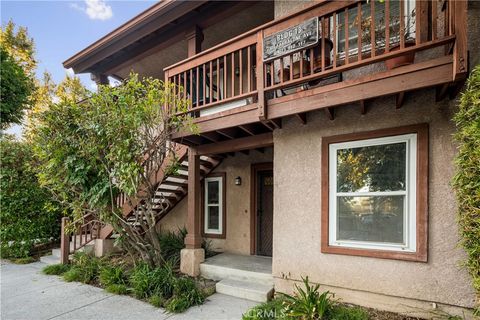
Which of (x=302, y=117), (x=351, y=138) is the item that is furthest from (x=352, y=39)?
(x=351, y=138)

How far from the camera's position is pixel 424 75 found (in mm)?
2850

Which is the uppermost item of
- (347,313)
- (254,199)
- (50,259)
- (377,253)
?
(254,199)

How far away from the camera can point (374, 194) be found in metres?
3.62

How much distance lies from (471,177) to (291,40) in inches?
104

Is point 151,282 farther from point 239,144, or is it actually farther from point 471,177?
point 471,177

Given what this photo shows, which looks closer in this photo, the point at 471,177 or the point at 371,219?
the point at 471,177

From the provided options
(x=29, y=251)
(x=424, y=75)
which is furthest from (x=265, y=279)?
(x=29, y=251)

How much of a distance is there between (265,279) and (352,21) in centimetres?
464

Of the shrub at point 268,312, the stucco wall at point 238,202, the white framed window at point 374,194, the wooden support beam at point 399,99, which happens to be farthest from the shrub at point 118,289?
the wooden support beam at point 399,99

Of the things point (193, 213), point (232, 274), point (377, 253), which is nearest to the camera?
point (377, 253)

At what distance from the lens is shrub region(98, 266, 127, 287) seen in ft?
16.4

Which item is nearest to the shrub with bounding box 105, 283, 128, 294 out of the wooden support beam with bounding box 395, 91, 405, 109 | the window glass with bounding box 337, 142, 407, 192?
the window glass with bounding box 337, 142, 407, 192

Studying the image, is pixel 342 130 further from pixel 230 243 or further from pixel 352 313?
pixel 230 243

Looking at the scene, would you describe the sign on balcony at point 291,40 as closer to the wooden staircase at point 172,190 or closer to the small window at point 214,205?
the wooden staircase at point 172,190
